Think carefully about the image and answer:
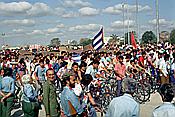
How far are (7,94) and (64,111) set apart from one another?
3.22m

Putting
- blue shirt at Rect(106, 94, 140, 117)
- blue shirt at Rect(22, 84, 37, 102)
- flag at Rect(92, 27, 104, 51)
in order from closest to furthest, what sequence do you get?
blue shirt at Rect(106, 94, 140, 117) → blue shirt at Rect(22, 84, 37, 102) → flag at Rect(92, 27, 104, 51)

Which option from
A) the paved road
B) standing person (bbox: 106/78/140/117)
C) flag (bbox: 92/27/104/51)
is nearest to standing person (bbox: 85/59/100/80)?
the paved road

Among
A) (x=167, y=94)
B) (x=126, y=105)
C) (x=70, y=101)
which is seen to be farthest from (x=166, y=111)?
(x=70, y=101)

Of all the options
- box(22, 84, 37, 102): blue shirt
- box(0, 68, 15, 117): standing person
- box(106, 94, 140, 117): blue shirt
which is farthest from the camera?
box(0, 68, 15, 117): standing person

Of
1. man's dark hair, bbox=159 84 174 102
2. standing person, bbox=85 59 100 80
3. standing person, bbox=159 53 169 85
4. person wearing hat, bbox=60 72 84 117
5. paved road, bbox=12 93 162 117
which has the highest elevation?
man's dark hair, bbox=159 84 174 102

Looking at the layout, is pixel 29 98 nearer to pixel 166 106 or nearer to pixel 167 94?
pixel 167 94

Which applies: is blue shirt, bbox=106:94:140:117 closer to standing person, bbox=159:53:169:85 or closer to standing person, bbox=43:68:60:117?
standing person, bbox=43:68:60:117

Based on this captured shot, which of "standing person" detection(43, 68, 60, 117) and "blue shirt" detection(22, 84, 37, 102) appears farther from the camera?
"blue shirt" detection(22, 84, 37, 102)

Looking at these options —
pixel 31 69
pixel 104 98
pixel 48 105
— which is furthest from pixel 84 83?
pixel 31 69

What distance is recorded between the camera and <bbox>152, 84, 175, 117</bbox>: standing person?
14.3 ft

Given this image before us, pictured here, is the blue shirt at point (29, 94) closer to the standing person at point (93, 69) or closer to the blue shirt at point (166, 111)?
the standing person at point (93, 69)

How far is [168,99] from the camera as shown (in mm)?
4547

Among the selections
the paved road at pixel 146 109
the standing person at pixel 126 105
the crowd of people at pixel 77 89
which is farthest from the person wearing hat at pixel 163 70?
the standing person at pixel 126 105

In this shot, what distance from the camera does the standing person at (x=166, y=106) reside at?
4.35m
